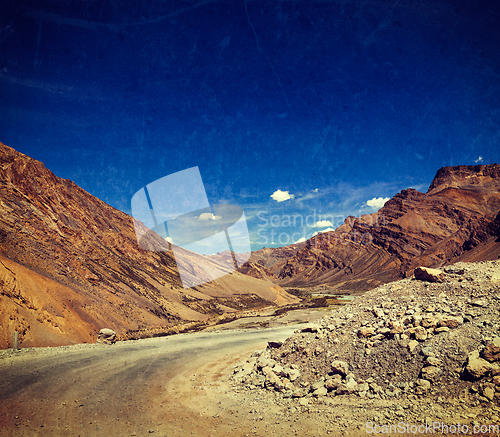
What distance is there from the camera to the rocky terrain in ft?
22.9

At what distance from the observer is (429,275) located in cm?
1284

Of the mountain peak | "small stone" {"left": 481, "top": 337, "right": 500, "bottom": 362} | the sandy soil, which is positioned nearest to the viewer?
"small stone" {"left": 481, "top": 337, "right": 500, "bottom": 362}

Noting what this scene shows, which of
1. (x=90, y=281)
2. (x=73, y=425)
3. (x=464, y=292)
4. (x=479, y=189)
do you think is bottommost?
(x=73, y=425)

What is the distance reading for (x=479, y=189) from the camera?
482 feet

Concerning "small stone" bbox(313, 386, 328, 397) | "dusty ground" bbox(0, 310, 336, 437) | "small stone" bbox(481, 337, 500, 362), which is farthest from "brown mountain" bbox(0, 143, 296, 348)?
"small stone" bbox(481, 337, 500, 362)

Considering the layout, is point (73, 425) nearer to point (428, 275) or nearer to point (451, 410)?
point (451, 410)

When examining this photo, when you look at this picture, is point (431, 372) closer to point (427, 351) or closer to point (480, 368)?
point (427, 351)

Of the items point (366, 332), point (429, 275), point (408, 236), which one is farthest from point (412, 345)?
point (408, 236)

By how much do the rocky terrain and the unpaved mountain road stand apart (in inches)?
56.7

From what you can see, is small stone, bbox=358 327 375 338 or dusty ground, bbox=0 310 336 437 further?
small stone, bbox=358 327 375 338

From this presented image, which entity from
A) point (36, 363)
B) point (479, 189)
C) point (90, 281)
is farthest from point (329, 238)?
point (36, 363)

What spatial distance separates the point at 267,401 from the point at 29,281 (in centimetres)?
2400

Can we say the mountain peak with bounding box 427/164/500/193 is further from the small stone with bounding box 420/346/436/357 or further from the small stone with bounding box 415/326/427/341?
the small stone with bounding box 420/346/436/357

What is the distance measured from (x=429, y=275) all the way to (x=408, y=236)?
138 metres
